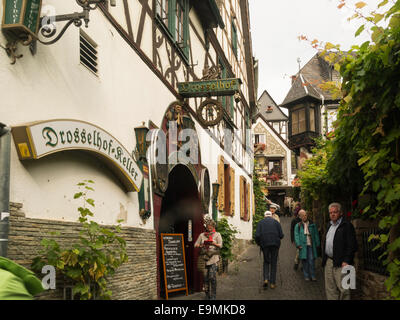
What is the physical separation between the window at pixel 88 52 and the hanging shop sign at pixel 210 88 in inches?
139

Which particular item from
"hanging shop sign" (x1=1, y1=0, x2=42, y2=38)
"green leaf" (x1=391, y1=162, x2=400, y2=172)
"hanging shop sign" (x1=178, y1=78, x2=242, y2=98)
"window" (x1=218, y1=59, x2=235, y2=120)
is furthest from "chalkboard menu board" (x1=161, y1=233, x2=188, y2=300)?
"window" (x1=218, y1=59, x2=235, y2=120)

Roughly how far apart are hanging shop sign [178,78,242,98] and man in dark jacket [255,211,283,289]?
281 centimetres

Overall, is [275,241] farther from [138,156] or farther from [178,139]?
[138,156]

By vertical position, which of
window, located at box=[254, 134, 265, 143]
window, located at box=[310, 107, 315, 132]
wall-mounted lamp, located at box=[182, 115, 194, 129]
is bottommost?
wall-mounted lamp, located at box=[182, 115, 194, 129]

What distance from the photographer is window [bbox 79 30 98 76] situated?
5.64m

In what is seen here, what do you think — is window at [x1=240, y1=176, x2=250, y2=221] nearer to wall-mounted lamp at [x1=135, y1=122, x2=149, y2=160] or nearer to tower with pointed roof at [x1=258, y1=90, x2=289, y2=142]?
wall-mounted lamp at [x1=135, y1=122, x2=149, y2=160]

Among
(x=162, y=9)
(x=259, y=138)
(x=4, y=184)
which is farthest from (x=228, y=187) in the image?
(x=259, y=138)

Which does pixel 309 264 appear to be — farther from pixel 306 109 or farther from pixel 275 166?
pixel 275 166

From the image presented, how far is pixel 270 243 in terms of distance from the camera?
959 centimetres

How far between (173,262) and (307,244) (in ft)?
9.87

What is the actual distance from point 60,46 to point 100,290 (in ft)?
8.74

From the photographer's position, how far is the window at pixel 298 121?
120ft
